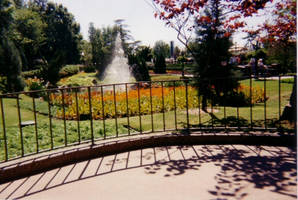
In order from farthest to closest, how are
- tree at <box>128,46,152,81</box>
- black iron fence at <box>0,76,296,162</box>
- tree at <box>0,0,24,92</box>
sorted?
tree at <box>128,46,152,81</box> < tree at <box>0,0,24,92</box> < black iron fence at <box>0,76,296,162</box>

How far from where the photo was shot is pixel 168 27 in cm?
805

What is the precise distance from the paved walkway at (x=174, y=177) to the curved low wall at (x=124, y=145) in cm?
12

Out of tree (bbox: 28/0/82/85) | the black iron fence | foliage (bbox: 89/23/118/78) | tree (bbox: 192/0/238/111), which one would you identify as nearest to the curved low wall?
the black iron fence

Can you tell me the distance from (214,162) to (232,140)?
0.94 metres

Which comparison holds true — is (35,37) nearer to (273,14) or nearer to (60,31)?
(60,31)

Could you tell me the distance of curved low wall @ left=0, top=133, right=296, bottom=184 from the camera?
371 centimetres

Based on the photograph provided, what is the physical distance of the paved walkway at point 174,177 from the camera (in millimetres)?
3064

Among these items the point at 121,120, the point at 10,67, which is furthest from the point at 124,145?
the point at 10,67

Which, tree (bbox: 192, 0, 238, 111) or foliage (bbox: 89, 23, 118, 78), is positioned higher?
foliage (bbox: 89, 23, 118, 78)

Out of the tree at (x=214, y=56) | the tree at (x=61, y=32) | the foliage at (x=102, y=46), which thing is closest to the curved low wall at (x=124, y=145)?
the tree at (x=214, y=56)

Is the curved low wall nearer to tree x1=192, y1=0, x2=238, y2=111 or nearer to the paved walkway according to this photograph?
the paved walkway

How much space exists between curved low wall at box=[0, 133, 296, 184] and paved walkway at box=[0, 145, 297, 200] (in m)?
0.12

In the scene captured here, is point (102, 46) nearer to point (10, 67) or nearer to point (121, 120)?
point (10, 67)

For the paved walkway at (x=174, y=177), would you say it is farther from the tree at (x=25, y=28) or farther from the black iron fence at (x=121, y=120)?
the tree at (x=25, y=28)
